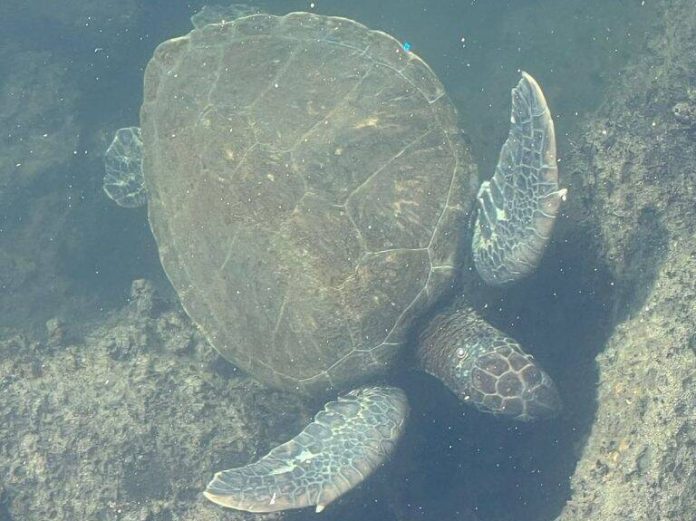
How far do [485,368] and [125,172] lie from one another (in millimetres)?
4541

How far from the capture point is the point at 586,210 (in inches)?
192

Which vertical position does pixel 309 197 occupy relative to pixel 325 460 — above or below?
above

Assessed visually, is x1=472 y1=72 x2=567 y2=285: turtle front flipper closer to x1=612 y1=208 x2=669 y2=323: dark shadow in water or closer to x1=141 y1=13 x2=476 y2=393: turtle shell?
x1=141 y1=13 x2=476 y2=393: turtle shell

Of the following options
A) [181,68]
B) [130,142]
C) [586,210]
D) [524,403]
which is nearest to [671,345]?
[524,403]

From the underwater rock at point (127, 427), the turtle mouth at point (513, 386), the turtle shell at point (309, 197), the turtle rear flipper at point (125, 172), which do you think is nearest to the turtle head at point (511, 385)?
the turtle mouth at point (513, 386)

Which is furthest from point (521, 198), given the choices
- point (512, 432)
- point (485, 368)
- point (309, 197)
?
point (512, 432)

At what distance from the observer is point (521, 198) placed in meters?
4.44

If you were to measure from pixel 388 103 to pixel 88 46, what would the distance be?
5.19 metres

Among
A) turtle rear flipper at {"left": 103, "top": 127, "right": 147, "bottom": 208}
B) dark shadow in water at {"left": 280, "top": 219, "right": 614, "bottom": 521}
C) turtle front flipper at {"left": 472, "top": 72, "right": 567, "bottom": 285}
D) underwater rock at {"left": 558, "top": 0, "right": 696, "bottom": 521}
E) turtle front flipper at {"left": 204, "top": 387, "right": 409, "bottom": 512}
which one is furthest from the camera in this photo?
turtle rear flipper at {"left": 103, "top": 127, "right": 147, "bottom": 208}

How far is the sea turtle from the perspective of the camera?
4109 mm

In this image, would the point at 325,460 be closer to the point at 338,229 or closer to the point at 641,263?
the point at 338,229

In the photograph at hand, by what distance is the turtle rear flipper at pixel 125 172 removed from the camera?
20.6 ft

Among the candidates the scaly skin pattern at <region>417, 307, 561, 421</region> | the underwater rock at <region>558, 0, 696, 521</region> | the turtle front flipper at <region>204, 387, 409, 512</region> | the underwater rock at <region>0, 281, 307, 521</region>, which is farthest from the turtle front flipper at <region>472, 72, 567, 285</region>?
the underwater rock at <region>0, 281, 307, 521</region>

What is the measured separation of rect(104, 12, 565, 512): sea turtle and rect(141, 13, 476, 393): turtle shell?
1cm
